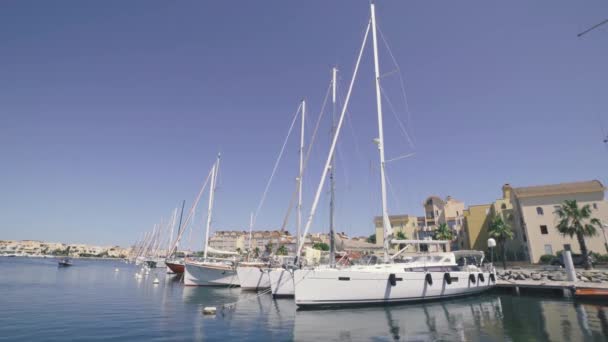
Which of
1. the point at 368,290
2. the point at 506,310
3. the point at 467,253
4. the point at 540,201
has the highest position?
the point at 540,201

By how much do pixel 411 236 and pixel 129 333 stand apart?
6598 centimetres

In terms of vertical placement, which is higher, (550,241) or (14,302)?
(550,241)

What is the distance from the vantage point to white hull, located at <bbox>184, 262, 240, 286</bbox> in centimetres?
3509

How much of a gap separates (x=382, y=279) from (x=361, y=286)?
60.4 inches

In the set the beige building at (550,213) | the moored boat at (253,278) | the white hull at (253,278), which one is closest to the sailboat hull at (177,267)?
the moored boat at (253,278)

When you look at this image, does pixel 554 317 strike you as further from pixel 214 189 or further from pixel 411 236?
pixel 411 236

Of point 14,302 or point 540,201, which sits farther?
point 540,201

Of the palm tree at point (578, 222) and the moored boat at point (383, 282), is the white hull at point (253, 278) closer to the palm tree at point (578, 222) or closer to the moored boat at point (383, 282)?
the moored boat at point (383, 282)

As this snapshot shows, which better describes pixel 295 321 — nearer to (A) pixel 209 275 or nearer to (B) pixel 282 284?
(B) pixel 282 284

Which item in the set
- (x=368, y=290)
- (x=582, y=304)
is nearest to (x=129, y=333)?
→ (x=368, y=290)

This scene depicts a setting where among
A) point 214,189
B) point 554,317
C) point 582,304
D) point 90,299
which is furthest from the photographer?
point 214,189

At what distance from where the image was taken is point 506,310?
19922mm

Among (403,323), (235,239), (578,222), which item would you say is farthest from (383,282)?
(235,239)

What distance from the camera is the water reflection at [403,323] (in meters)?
13.4
